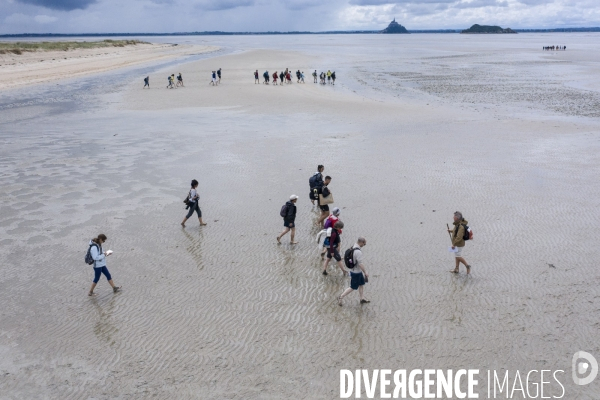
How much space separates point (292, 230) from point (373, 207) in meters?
3.59

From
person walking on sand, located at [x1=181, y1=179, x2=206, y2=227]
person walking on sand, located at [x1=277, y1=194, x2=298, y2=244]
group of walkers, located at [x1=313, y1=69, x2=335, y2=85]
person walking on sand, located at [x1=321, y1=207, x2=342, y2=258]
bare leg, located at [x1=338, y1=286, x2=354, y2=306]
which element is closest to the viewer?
bare leg, located at [x1=338, y1=286, x2=354, y2=306]

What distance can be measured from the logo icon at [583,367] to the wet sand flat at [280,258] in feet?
0.58

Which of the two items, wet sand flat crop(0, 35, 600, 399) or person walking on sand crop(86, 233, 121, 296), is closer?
wet sand flat crop(0, 35, 600, 399)

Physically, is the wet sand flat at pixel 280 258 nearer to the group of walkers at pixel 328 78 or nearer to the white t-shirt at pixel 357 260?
the white t-shirt at pixel 357 260

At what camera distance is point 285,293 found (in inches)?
402

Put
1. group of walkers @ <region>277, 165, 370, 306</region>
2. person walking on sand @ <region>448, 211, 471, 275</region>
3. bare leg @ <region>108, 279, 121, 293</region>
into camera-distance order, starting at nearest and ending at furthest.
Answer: group of walkers @ <region>277, 165, 370, 306</region> → bare leg @ <region>108, 279, 121, 293</region> → person walking on sand @ <region>448, 211, 471, 275</region>

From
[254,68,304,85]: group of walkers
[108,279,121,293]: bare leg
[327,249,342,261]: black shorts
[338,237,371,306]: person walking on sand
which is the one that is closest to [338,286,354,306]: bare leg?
[338,237,371,306]: person walking on sand

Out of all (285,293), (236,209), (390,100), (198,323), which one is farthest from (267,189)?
(390,100)

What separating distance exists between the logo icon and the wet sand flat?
0.18 metres

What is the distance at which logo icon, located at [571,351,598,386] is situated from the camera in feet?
24.9

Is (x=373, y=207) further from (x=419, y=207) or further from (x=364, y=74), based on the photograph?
(x=364, y=74)

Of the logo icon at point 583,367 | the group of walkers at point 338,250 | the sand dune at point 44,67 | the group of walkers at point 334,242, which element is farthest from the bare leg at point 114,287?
the sand dune at point 44,67

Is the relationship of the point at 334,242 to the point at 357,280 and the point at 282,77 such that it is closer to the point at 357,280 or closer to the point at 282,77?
Answer: the point at 357,280

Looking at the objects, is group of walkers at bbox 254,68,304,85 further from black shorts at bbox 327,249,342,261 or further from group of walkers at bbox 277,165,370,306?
black shorts at bbox 327,249,342,261
